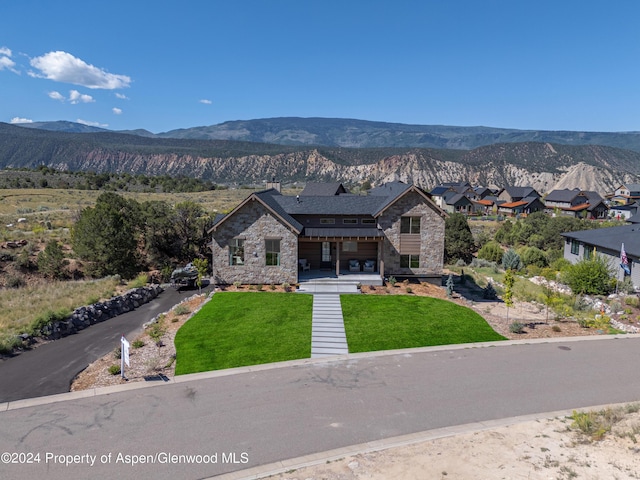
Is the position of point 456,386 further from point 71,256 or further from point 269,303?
point 71,256

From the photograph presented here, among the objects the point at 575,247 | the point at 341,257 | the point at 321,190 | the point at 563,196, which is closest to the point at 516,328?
the point at 341,257

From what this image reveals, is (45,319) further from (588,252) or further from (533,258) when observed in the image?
(533,258)

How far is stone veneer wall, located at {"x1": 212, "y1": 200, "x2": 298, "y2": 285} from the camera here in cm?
2531

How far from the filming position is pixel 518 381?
14.4 m

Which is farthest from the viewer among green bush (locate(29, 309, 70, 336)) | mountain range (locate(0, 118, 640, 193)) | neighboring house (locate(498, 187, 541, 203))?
mountain range (locate(0, 118, 640, 193))

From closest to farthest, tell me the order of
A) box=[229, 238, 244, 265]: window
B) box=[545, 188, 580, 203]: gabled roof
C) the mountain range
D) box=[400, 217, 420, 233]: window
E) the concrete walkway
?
the concrete walkway < box=[229, 238, 244, 265]: window < box=[400, 217, 420, 233]: window < box=[545, 188, 580, 203]: gabled roof < the mountain range

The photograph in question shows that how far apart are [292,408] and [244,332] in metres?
6.59

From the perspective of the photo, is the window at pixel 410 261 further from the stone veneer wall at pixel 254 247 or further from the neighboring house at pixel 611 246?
the neighboring house at pixel 611 246

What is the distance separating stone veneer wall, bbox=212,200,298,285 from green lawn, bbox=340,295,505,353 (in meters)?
4.11

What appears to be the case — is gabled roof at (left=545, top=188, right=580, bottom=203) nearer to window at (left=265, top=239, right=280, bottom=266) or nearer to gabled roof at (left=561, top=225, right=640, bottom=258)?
gabled roof at (left=561, top=225, right=640, bottom=258)

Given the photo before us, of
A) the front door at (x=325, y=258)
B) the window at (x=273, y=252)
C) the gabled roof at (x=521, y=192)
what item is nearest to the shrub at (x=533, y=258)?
the front door at (x=325, y=258)

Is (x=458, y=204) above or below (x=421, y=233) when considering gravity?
above

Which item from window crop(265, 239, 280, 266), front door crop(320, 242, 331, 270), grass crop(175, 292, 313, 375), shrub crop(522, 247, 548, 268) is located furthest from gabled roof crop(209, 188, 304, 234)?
shrub crop(522, 247, 548, 268)

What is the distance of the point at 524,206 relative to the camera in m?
88.7
